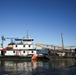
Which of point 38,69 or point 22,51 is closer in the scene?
point 38,69

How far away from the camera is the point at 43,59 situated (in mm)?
61531

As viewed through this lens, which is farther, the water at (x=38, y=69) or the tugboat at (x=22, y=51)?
the tugboat at (x=22, y=51)

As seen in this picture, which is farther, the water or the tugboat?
the tugboat

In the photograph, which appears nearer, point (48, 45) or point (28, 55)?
point (28, 55)

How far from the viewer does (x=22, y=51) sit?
6262 cm

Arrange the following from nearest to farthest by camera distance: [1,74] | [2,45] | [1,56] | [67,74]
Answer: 1. [67,74]
2. [1,74]
3. [1,56]
4. [2,45]

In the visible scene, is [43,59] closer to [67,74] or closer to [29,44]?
[29,44]

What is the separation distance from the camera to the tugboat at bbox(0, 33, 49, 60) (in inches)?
2379

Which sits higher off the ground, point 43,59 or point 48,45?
point 48,45

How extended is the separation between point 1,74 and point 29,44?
3795 cm

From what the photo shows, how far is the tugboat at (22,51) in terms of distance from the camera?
60.4 meters

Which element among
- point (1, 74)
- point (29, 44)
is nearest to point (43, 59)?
point (29, 44)

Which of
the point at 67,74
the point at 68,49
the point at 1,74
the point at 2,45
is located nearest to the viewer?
the point at 67,74

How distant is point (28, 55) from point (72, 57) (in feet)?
46.3
